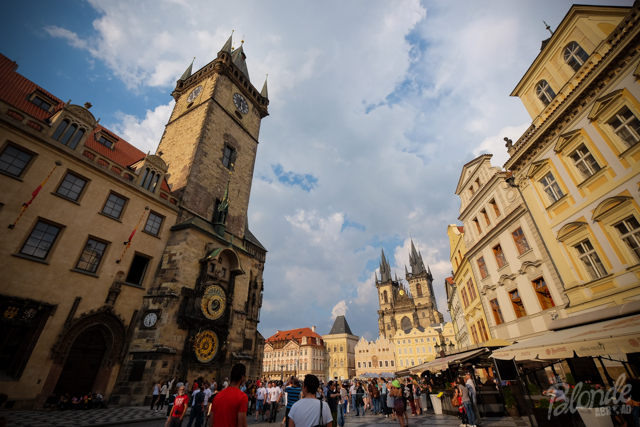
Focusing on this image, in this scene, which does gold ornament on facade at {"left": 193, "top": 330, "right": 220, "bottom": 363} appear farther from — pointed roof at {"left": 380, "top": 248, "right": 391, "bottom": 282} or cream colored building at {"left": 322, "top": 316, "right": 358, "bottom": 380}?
pointed roof at {"left": 380, "top": 248, "right": 391, "bottom": 282}

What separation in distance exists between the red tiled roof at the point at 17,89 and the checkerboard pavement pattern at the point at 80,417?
1227 centimetres

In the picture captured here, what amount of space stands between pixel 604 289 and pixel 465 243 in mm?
10733

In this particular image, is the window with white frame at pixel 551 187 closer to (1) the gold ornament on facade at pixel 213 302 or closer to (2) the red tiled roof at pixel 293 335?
(1) the gold ornament on facade at pixel 213 302

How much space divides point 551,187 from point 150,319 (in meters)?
19.8

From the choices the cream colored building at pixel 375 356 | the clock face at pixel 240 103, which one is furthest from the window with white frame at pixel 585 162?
the cream colored building at pixel 375 356

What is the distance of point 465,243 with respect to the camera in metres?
20.2

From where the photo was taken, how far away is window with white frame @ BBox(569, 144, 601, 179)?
10328 millimetres

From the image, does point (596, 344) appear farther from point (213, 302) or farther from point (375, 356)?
point (375, 356)

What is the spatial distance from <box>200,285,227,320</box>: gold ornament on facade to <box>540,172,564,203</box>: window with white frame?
17.6 metres

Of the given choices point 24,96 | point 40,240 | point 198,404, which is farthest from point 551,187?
point 24,96

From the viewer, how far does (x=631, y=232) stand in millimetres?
8828

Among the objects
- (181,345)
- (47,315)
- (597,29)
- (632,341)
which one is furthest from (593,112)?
(47,315)

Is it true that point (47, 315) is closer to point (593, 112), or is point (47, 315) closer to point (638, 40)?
point (593, 112)

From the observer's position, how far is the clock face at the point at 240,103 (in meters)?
24.9
